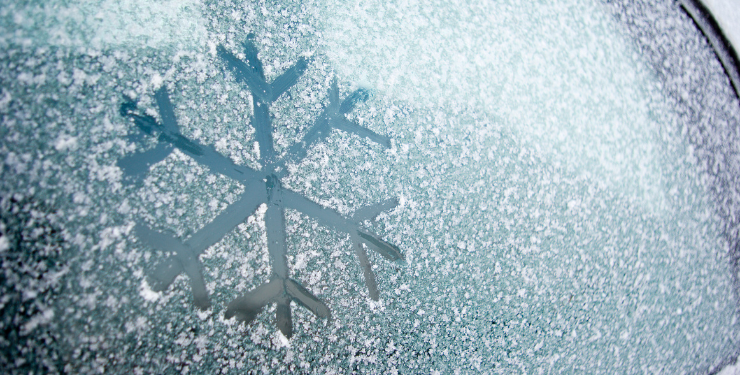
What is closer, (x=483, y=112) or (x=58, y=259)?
(x=58, y=259)

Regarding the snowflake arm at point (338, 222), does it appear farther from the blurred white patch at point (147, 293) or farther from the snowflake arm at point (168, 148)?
the blurred white patch at point (147, 293)

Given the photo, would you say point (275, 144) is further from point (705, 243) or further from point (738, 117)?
point (738, 117)

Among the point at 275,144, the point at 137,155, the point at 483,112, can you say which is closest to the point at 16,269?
the point at 137,155

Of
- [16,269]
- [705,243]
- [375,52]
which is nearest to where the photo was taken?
[16,269]

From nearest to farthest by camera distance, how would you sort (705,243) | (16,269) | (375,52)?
1. (16,269)
2. (375,52)
3. (705,243)

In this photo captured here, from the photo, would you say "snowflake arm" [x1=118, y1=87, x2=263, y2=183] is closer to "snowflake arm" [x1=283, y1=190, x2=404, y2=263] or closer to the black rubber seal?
"snowflake arm" [x1=283, y1=190, x2=404, y2=263]

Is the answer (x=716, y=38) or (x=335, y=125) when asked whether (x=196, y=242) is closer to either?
(x=335, y=125)

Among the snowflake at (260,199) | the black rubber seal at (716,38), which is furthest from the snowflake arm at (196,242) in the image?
the black rubber seal at (716,38)

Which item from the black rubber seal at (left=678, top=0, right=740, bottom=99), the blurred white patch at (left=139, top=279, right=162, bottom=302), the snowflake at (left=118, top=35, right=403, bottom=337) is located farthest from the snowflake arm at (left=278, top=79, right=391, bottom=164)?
the black rubber seal at (left=678, top=0, right=740, bottom=99)
